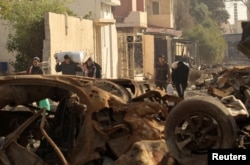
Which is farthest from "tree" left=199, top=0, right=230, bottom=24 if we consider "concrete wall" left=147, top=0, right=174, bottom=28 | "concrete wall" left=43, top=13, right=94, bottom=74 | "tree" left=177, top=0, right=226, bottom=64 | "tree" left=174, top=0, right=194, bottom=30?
"concrete wall" left=43, top=13, right=94, bottom=74

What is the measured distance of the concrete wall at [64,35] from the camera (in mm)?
20531

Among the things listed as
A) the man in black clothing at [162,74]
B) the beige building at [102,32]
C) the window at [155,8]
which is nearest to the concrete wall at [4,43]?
the beige building at [102,32]

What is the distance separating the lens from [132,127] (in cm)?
671

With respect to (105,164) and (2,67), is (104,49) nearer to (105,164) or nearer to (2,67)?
(2,67)

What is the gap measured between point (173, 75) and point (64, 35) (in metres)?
7.55

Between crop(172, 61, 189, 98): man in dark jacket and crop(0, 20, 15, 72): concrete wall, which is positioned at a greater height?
crop(0, 20, 15, 72): concrete wall

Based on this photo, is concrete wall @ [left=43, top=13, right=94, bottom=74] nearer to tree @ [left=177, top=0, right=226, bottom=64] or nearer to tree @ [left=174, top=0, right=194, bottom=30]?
tree @ [left=177, top=0, right=226, bottom=64]

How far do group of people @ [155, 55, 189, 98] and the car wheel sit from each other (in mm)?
9950

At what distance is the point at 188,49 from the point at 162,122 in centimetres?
5666

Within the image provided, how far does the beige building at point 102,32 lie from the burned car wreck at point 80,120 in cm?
2169

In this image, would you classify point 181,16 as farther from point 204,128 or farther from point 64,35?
point 204,128

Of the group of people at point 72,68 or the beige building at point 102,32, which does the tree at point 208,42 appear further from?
the group of people at point 72,68

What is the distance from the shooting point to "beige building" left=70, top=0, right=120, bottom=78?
30.9m

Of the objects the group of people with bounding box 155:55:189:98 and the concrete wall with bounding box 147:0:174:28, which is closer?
the group of people with bounding box 155:55:189:98
